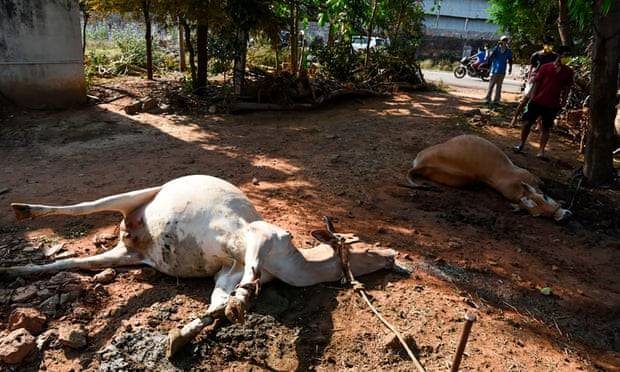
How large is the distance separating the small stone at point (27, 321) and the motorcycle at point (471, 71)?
740 inches

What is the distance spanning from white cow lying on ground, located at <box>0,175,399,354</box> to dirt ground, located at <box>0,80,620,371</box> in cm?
12

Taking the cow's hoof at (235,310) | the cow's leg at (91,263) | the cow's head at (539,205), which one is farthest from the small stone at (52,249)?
the cow's head at (539,205)

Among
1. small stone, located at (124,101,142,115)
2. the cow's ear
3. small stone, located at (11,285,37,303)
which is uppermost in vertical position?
the cow's ear

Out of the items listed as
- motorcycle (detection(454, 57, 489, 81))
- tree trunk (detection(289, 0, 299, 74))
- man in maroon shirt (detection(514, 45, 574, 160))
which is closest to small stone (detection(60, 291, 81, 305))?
man in maroon shirt (detection(514, 45, 574, 160))

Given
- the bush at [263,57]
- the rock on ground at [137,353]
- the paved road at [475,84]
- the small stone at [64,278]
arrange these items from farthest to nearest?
the paved road at [475,84], the bush at [263,57], the small stone at [64,278], the rock on ground at [137,353]

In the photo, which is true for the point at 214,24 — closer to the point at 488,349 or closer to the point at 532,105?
the point at 532,105

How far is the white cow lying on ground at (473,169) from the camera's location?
553cm

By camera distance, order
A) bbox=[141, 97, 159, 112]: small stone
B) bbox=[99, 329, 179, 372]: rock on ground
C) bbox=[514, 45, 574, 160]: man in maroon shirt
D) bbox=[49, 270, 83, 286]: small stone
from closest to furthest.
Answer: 1. bbox=[99, 329, 179, 372]: rock on ground
2. bbox=[49, 270, 83, 286]: small stone
3. bbox=[514, 45, 574, 160]: man in maroon shirt
4. bbox=[141, 97, 159, 112]: small stone

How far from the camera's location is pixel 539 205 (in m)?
5.16

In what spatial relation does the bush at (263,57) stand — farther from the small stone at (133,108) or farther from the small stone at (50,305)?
the small stone at (50,305)

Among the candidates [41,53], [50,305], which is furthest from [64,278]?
[41,53]

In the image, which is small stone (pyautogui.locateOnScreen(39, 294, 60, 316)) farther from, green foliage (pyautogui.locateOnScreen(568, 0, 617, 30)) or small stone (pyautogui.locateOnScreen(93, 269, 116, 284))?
green foliage (pyautogui.locateOnScreen(568, 0, 617, 30))

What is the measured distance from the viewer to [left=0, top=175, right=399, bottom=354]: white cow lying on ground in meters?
2.79

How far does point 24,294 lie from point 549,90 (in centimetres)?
690
